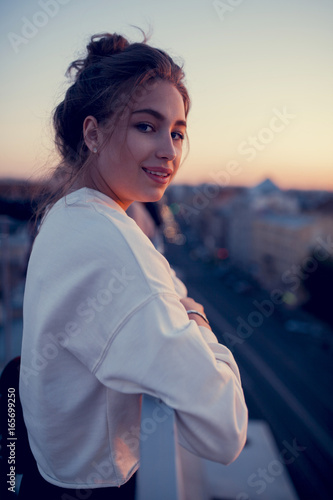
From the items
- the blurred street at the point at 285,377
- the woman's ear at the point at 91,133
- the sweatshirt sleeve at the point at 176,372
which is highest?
the woman's ear at the point at 91,133

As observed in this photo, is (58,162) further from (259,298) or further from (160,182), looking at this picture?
(259,298)

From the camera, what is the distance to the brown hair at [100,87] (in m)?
0.70

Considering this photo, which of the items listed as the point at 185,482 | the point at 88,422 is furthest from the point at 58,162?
the point at 185,482

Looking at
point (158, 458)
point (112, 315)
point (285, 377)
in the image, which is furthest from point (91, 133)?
point (285, 377)

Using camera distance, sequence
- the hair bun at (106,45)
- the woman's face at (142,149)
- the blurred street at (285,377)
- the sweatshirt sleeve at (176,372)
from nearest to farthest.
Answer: the sweatshirt sleeve at (176,372) < the woman's face at (142,149) < the hair bun at (106,45) < the blurred street at (285,377)

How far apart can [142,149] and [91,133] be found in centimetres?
12

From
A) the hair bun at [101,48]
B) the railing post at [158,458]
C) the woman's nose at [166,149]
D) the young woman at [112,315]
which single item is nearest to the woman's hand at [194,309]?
the young woman at [112,315]

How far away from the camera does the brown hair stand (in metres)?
0.70

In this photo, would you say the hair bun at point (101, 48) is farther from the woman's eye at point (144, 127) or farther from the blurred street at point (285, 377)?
the blurred street at point (285, 377)

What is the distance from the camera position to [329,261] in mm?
20031

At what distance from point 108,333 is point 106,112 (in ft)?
1.41

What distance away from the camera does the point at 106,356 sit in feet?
1.70

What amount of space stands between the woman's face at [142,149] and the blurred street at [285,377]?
1274cm

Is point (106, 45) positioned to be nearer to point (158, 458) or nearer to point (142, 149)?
point (142, 149)
